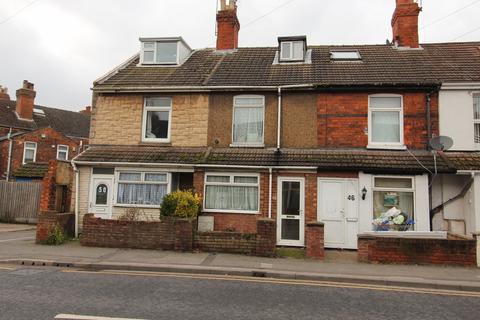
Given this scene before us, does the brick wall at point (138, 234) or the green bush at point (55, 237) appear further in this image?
the green bush at point (55, 237)

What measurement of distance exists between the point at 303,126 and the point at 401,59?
5.33 m

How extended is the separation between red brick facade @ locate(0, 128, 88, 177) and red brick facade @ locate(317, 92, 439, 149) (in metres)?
22.1

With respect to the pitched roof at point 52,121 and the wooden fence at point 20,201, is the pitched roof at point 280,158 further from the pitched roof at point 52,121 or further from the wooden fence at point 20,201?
the pitched roof at point 52,121

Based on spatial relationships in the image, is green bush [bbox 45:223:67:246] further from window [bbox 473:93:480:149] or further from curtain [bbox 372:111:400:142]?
window [bbox 473:93:480:149]

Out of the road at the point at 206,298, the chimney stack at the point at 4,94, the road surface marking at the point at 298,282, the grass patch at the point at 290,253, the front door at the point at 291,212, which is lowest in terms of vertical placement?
the road at the point at 206,298

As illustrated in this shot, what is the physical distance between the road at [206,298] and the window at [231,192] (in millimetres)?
4695

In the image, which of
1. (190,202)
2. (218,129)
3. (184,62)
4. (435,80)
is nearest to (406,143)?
(435,80)

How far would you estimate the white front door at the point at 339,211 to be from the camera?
11.7m

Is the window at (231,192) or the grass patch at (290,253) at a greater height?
the window at (231,192)

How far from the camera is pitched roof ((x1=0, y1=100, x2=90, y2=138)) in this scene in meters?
29.7

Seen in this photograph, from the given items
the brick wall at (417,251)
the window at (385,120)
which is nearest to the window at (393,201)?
the window at (385,120)

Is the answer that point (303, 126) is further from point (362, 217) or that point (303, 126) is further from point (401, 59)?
point (401, 59)

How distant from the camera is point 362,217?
11.7 m

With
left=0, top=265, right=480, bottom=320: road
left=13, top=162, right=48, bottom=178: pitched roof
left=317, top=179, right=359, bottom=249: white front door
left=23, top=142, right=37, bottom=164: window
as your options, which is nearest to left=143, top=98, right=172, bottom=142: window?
left=317, top=179, right=359, bottom=249: white front door
